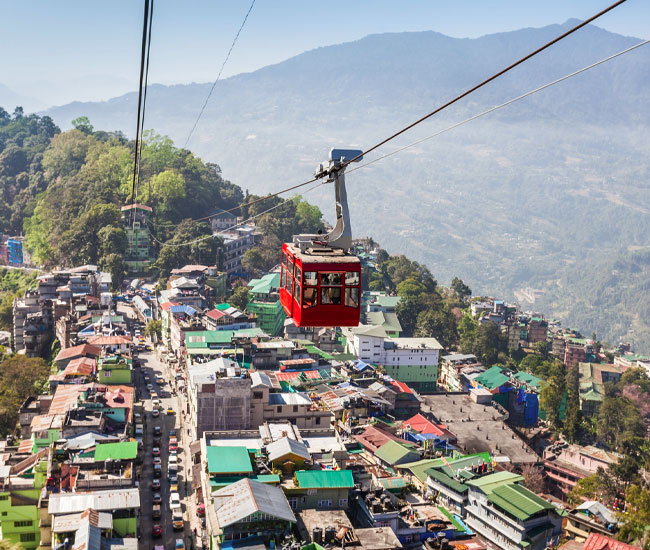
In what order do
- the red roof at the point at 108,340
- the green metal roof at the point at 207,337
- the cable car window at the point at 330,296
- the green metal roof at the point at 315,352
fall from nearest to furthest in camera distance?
the cable car window at the point at 330,296, the red roof at the point at 108,340, the green metal roof at the point at 207,337, the green metal roof at the point at 315,352

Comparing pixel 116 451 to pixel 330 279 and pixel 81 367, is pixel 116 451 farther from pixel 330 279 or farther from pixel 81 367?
pixel 330 279

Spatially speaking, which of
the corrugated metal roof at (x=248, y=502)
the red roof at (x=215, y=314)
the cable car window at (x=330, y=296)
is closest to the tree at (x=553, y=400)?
the red roof at (x=215, y=314)

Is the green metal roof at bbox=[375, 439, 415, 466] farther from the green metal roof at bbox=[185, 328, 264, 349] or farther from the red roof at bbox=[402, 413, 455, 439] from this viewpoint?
the green metal roof at bbox=[185, 328, 264, 349]

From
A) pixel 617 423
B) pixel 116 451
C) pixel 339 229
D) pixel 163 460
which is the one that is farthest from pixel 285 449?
pixel 617 423

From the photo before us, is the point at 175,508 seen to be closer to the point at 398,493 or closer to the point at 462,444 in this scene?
the point at 398,493

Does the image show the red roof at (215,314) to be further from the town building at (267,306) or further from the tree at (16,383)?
the tree at (16,383)


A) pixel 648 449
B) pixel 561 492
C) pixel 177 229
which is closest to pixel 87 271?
pixel 177 229
